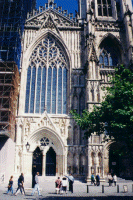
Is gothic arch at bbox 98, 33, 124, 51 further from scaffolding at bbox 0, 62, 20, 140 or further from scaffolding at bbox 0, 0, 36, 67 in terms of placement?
scaffolding at bbox 0, 62, 20, 140

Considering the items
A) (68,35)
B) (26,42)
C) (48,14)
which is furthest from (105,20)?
(26,42)

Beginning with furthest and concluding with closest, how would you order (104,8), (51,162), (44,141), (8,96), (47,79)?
1. (104,8)
2. (47,79)
3. (44,141)
4. (51,162)
5. (8,96)

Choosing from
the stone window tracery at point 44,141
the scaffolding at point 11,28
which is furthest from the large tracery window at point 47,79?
the stone window tracery at point 44,141

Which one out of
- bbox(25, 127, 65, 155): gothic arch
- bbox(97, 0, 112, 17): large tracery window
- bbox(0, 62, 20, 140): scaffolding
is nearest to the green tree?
bbox(0, 62, 20, 140): scaffolding

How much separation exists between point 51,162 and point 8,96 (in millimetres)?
7728

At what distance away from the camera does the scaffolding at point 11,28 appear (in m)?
21.6

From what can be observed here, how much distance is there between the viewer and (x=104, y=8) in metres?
28.0

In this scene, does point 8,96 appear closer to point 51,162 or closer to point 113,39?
point 51,162

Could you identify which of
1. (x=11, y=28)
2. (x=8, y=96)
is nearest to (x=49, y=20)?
(x=11, y=28)

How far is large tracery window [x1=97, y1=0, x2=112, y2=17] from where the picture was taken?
89.7 feet

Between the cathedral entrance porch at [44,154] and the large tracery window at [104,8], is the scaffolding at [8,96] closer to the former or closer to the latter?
the cathedral entrance porch at [44,154]

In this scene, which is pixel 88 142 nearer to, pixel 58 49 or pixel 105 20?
pixel 58 49

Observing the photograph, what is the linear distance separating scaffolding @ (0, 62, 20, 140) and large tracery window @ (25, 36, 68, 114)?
221cm

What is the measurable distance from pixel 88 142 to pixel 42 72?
933 centimetres
